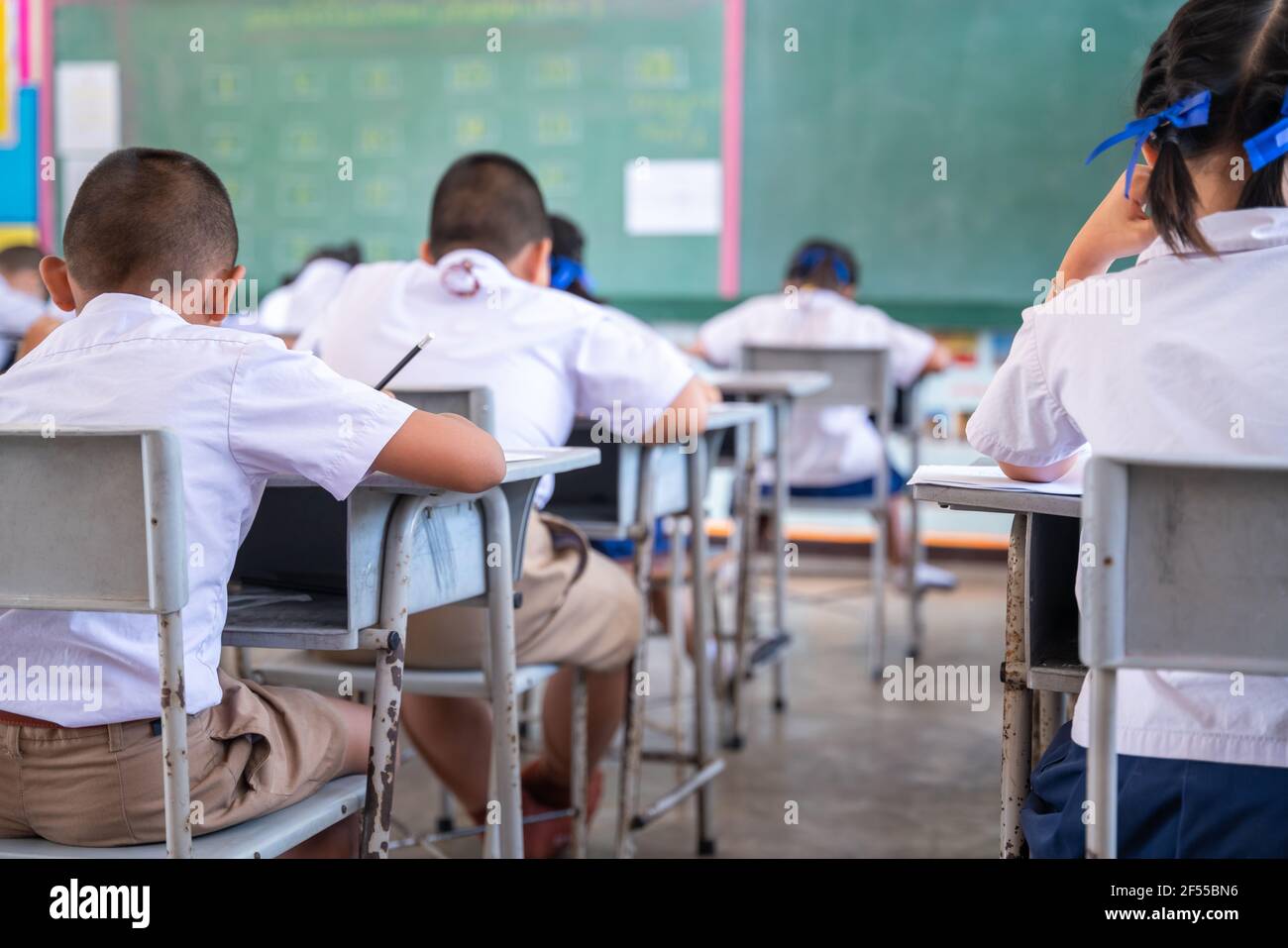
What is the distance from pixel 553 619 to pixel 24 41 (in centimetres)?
529

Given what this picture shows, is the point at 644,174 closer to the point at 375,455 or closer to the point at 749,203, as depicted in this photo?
the point at 749,203

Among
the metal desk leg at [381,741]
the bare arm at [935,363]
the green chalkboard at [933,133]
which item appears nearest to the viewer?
the metal desk leg at [381,741]

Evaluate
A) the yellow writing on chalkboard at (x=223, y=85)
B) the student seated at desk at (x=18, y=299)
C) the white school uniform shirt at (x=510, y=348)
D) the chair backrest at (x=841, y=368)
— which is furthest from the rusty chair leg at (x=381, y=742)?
the yellow writing on chalkboard at (x=223, y=85)

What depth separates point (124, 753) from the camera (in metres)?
1.37

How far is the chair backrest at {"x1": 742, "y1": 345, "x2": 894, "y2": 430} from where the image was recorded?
3.96m

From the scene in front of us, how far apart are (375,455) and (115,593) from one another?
304mm

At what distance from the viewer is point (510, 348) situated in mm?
2285

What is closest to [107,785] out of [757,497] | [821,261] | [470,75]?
[757,497]

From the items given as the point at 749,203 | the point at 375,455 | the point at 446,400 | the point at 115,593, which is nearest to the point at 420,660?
the point at 446,400

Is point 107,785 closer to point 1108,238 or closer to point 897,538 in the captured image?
point 1108,238

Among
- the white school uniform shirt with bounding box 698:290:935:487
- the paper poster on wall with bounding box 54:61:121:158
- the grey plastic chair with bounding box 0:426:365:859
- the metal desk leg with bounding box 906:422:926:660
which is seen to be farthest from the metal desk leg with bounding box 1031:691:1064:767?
the paper poster on wall with bounding box 54:61:121:158

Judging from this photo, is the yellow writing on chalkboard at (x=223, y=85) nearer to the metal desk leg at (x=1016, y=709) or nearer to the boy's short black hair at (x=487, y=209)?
the boy's short black hair at (x=487, y=209)

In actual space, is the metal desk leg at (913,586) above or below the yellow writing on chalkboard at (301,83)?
below

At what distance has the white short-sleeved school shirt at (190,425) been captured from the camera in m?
1.36
